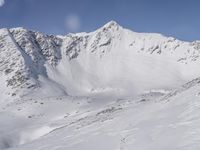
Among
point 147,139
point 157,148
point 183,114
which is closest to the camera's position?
point 157,148

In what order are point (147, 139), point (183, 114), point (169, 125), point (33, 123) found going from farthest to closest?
1. point (33, 123)
2. point (183, 114)
3. point (169, 125)
4. point (147, 139)

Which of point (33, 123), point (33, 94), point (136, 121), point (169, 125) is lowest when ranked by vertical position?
point (169, 125)

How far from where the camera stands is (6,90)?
7343 inches

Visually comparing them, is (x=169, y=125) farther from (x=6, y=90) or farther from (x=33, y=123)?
→ (x=6, y=90)

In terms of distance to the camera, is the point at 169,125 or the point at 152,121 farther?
the point at 152,121

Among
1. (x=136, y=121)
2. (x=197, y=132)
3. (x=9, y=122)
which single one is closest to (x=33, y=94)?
(x=9, y=122)

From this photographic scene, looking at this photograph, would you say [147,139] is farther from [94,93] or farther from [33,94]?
[94,93]

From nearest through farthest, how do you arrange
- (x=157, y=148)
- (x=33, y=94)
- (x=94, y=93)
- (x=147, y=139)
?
1. (x=157, y=148)
2. (x=147, y=139)
3. (x=33, y=94)
4. (x=94, y=93)

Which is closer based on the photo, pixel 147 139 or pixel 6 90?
pixel 147 139

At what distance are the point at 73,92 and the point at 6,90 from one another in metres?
28.5

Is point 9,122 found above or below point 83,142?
above

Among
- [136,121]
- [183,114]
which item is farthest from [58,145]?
[183,114]

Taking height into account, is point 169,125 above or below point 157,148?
above

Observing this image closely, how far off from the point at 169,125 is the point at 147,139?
2.76m
